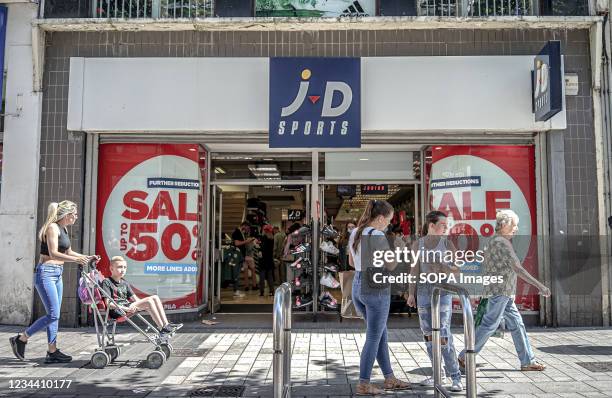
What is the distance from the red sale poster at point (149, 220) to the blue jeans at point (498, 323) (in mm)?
5244

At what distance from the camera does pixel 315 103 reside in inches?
368

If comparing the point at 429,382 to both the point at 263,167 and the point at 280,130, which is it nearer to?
the point at 280,130

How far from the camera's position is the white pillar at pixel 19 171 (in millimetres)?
9234

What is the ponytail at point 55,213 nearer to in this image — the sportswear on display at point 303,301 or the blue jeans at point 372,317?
the blue jeans at point 372,317

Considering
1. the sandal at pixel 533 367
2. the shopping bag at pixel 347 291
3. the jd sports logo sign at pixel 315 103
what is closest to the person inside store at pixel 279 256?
the jd sports logo sign at pixel 315 103

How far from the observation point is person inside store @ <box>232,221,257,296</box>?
12945 mm

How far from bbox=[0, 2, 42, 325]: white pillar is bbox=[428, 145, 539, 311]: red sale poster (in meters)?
6.91

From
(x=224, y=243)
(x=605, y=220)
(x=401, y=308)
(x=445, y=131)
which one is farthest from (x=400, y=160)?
(x=224, y=243)

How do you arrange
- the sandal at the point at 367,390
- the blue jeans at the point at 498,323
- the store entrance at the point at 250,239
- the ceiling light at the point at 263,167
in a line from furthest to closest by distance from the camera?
the store entrance at the point at 250,239, the ceiling light at the point at 263,167, the blue jeans at the point at 498,323, the sandal at the point at 367,390

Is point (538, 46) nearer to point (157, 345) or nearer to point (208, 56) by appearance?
point (208, 56)

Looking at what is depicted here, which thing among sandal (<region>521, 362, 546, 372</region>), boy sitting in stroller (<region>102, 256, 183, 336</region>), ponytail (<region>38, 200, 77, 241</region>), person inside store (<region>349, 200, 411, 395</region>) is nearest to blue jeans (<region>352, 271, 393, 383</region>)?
person inside store (<region>349, 200, 411, 395</region>)

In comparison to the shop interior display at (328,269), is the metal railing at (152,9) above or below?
above

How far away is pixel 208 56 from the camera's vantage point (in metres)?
9.52

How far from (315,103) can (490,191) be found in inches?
130
